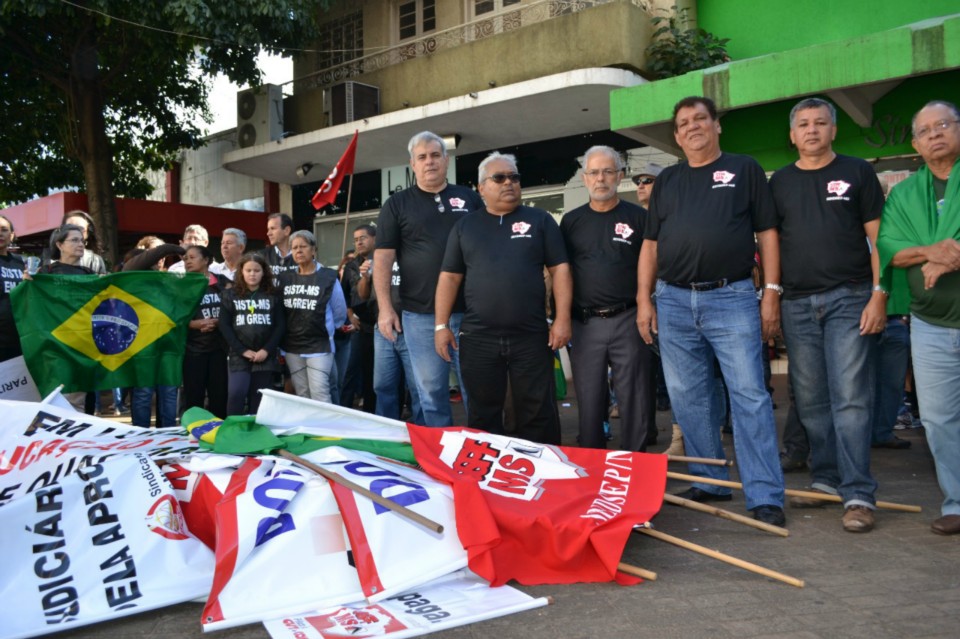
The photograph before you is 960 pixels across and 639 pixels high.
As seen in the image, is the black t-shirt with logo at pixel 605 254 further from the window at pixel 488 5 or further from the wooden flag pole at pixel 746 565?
the window at pixel 488 5

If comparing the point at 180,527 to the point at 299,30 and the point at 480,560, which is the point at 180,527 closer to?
the point at 480,560

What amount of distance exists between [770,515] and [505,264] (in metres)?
2.00

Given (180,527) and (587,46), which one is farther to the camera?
(587,46)

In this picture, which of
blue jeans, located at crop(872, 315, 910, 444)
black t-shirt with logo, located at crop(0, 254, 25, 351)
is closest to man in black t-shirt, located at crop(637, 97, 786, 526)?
blue jeans, located at crop(872, 315, 910, 444)

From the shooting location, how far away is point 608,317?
193 inches

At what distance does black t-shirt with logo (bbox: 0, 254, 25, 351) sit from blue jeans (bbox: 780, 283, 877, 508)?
5.75 m

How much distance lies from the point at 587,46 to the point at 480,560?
11141mm

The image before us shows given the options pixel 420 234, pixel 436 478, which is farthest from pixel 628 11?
pixel 436 478

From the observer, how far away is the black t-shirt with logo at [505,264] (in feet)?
15.5

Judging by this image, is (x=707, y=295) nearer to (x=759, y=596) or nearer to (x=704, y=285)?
(x=704, y=285)

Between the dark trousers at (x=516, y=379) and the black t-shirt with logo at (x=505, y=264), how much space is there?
8 cm

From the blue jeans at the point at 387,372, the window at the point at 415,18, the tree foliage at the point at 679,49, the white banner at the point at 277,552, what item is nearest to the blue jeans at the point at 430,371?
the blue jeans at the point at 387,372

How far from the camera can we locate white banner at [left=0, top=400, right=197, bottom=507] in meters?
3.87

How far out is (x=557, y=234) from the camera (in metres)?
4.91
